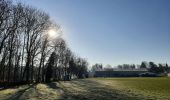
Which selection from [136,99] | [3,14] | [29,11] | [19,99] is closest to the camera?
[19,99]

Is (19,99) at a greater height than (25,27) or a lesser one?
lesser

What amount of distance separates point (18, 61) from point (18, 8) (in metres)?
20.3

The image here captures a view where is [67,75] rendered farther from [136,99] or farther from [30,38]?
[136,99]

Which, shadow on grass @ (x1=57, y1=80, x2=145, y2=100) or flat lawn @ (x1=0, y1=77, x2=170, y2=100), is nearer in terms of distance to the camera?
shadow on grass @ (x1=57, y1=80, x2=145, y2=100)

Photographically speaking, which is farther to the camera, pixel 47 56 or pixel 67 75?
pixel 67 75

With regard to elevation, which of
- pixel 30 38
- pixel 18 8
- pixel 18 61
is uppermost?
pixel 18 8

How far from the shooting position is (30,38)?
63812 millimetres

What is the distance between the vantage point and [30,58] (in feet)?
213

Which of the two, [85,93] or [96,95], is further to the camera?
[85,93]

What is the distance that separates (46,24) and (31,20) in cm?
509

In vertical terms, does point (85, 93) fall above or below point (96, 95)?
above

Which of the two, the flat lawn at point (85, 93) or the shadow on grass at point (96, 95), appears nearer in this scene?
the shadow on grass at point (96, 95)

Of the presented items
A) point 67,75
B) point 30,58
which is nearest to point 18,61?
point 30,58

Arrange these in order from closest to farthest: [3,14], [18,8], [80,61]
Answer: [3,14] → [18,8] → [80,61]
